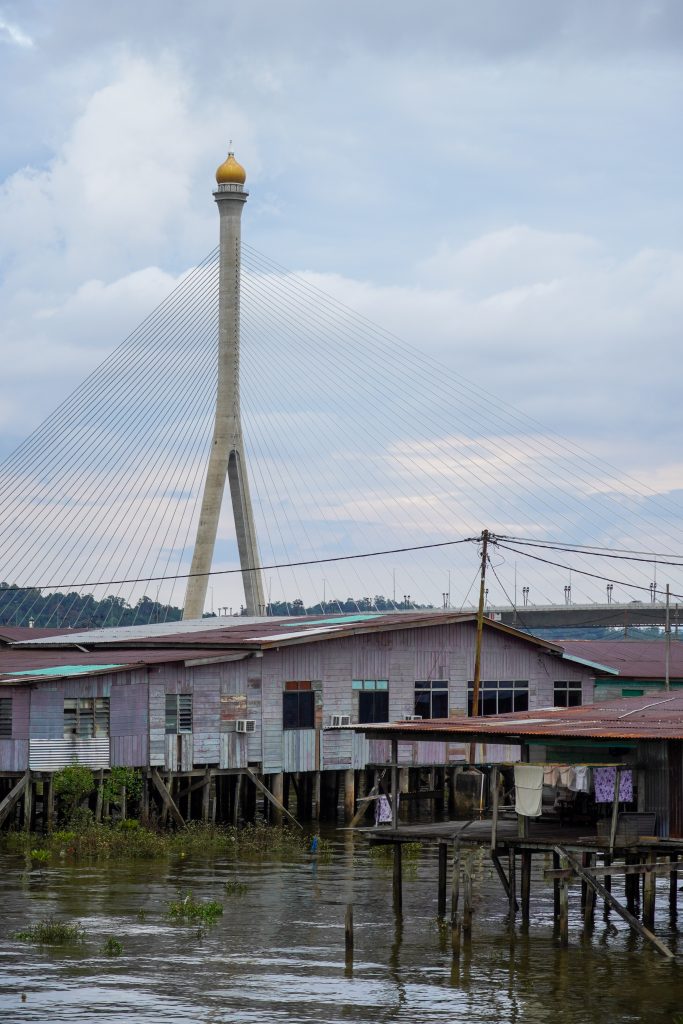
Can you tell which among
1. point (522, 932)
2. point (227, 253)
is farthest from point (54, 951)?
point (227, 253)

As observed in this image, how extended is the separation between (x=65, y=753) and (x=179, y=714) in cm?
408

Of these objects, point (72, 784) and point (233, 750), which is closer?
point (72, 784)

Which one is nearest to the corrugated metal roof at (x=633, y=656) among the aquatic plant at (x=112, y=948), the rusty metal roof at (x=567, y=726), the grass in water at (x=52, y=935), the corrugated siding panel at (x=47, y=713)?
the corrugated siding panel at (x=47, y=713)

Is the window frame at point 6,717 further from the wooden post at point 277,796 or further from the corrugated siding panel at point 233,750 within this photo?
the wooden post at point 277,796

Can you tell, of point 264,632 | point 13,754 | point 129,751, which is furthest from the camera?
point 264,632

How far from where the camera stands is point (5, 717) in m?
40.2

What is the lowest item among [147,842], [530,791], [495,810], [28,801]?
[147,842]

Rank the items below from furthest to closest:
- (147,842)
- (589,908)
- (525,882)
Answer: (147,842) < (589,908) < (525,882)

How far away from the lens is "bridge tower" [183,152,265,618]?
2534 inches

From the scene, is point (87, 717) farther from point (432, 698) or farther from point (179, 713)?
point (432, 698)

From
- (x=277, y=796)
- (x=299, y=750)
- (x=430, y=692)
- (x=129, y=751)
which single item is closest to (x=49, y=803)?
(x=129, y=751)

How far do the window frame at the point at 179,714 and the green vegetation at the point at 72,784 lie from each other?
3.40 m

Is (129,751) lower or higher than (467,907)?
higher

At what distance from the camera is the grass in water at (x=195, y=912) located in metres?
29.6
